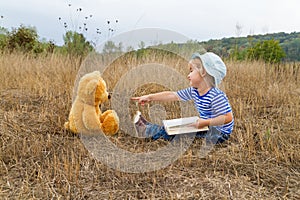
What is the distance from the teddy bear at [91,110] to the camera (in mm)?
2084

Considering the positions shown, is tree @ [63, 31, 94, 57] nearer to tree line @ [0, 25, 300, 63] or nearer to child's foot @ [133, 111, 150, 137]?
tree line @ [0, 25, 300, 63]

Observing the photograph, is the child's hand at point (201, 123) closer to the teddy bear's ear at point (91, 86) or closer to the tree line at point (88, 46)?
the teddy bear's ear at point (91, 86)

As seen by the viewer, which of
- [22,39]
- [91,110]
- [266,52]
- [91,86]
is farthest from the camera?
[22,39]

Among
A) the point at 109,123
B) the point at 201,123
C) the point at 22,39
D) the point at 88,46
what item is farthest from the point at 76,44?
the point at 201,123

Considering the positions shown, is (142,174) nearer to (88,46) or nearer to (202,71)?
(202,71)

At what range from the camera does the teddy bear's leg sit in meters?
2.24

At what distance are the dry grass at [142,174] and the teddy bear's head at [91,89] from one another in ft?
1.08

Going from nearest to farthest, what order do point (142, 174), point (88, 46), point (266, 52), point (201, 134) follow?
point (142, 174)
point (201, 134)
point (88, 46)
point (266, 52)

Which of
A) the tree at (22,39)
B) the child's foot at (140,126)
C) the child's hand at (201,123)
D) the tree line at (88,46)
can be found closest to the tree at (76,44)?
the tree line at (88,46)

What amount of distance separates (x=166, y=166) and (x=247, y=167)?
51cm

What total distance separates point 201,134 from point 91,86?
3.07 feet

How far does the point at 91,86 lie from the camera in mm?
2043

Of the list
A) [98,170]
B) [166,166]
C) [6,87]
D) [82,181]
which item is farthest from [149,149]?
[6,87]

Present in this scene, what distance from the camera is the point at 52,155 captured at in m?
1.91
